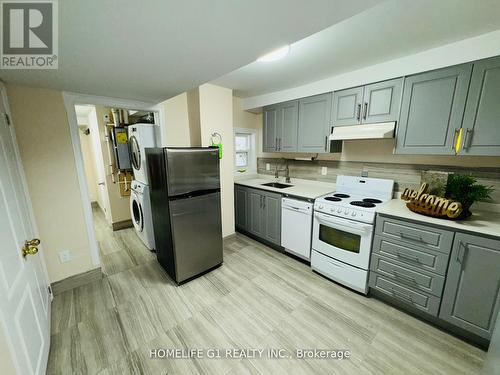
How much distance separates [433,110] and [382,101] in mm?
440

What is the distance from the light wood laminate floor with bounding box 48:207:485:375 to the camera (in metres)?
1.45

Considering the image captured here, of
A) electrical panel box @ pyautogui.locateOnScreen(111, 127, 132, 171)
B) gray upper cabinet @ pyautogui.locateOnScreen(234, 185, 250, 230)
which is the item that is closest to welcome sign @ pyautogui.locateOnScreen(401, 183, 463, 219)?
gray upper cabinet @ pyautogui.locateOnScreen(234, 185, 250, 230)

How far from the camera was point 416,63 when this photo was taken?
1860 millimetres

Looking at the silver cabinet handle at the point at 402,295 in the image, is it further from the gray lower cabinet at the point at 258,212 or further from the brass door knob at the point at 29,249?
the brass door knob at the point at 29,249

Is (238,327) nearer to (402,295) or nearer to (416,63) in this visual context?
(402,295)

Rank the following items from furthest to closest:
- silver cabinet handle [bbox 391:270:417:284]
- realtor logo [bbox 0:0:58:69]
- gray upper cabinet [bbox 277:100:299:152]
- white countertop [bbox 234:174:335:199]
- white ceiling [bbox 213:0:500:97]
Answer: gray upper cabinet [bbox 277:100:299:152]
white countertop [bbox 234:174:335:199]
silver cabinet handle [bbox 391:270:417:284]
white ceiling [bbox 213:0:500:97]
realtor logo [bbox 0:0:58:69]

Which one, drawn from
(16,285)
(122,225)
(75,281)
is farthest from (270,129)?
(122,225)

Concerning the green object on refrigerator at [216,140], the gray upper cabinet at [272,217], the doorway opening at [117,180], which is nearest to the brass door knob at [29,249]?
the doorway opening at [117,180]

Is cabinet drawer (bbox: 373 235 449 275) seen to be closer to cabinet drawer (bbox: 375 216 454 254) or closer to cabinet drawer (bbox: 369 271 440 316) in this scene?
cabinet drawer (bbox: 375 216 454 254)

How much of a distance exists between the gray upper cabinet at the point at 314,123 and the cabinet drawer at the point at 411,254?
129 centimetres

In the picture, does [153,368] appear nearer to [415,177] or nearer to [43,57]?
[43,57]

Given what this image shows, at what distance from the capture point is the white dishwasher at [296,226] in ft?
8.18

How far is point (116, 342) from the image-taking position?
161 cm

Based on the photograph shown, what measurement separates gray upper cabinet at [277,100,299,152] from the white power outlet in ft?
9.77
